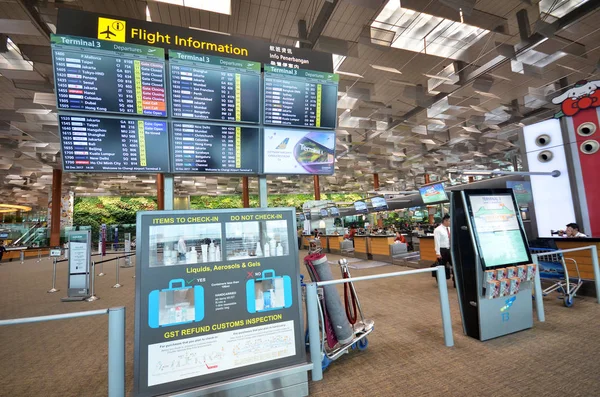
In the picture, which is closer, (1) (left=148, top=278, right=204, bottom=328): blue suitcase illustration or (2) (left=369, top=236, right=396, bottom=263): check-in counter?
(1) (left=148, top=278, right=204, bottom=328): blue suitcase illustration

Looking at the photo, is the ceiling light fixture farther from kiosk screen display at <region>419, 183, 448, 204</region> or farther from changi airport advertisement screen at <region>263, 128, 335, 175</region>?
kiosk screen display at <region>419, 183, 448, 204</region>

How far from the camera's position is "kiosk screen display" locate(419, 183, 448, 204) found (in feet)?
33.4

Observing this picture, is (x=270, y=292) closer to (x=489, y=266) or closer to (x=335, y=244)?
(x=489, y=266)

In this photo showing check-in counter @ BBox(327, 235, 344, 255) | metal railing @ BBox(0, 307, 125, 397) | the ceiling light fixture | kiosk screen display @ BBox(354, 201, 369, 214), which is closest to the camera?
metal railing @ BBox(0, 307, 125, 397)

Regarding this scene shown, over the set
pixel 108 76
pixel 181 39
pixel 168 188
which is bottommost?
pixel 168 188

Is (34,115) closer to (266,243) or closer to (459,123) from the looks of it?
(266,243)

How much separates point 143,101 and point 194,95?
416 mm

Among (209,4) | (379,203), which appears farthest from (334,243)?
(209,4)

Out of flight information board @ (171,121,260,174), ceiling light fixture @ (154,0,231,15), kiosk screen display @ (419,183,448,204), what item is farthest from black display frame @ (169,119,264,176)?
kiosk screen display @ (419,183,448,204)

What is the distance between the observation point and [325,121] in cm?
310

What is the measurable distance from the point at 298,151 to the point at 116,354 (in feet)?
7.24

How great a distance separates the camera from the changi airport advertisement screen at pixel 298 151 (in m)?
2.89

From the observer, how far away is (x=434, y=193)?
34.2 ft

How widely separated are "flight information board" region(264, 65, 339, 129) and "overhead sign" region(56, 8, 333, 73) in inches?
3.8
